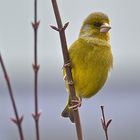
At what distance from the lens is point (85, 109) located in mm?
9648

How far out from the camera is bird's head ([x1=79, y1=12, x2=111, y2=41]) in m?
4.06

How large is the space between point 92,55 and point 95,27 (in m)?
0.22

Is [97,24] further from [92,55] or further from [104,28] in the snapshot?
[92,55]

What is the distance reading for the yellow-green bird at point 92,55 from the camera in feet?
12.9

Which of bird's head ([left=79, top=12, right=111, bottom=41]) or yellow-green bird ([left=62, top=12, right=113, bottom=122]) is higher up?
bird's head ([left=79, top=12, right=111, bottom=41])

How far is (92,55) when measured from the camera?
4.05 metres

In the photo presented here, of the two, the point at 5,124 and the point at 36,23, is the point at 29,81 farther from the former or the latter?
the point at 36,23

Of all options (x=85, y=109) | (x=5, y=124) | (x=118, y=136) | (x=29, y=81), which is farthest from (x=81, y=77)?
(x=29, y=81)

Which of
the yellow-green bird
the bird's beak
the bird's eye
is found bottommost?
the yellow-green bird

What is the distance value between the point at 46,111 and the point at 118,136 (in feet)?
6.08

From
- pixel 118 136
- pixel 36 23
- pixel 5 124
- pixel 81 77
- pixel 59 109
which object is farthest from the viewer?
pixel 59 109

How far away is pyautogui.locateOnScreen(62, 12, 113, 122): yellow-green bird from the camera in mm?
3941

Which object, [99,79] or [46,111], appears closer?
[99,79]

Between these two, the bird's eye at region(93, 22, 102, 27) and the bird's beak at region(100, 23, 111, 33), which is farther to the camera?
the bird's eye at region(93, 22, 102, 27)
